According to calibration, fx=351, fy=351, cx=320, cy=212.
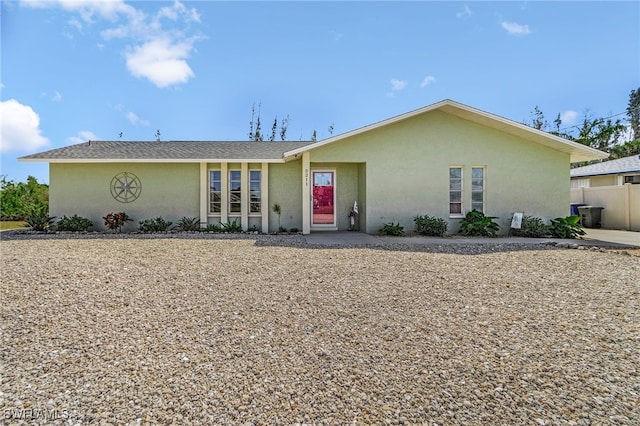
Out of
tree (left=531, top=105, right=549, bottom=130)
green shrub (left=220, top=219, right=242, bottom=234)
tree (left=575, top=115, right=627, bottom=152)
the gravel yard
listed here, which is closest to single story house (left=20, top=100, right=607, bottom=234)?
green shrub (left=220, top=219, right=242, bottom=234)

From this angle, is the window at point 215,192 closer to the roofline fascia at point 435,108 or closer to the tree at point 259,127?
the roofline fascia at point 435,108

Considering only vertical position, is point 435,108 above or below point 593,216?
above

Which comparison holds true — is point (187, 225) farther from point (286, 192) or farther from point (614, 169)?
point (614, 169)

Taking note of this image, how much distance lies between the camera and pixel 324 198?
534 inches

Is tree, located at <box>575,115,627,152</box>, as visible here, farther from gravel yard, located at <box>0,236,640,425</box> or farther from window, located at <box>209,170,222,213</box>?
gravel yard, located at <box>0,236,640,425</box>

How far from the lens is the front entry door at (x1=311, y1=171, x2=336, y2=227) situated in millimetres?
13531

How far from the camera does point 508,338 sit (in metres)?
3.54

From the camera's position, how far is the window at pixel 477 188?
1236 centimetres

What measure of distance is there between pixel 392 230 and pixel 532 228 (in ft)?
15.5

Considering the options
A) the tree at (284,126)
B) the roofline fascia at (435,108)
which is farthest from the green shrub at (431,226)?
the tree at (284,126)

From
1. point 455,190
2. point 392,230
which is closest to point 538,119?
point 455,190

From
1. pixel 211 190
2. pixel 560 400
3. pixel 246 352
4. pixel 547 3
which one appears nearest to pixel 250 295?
pixel 246 352

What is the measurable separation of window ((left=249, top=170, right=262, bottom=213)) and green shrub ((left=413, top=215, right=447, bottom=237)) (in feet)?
19.0

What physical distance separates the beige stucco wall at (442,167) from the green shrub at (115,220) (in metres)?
7.15
